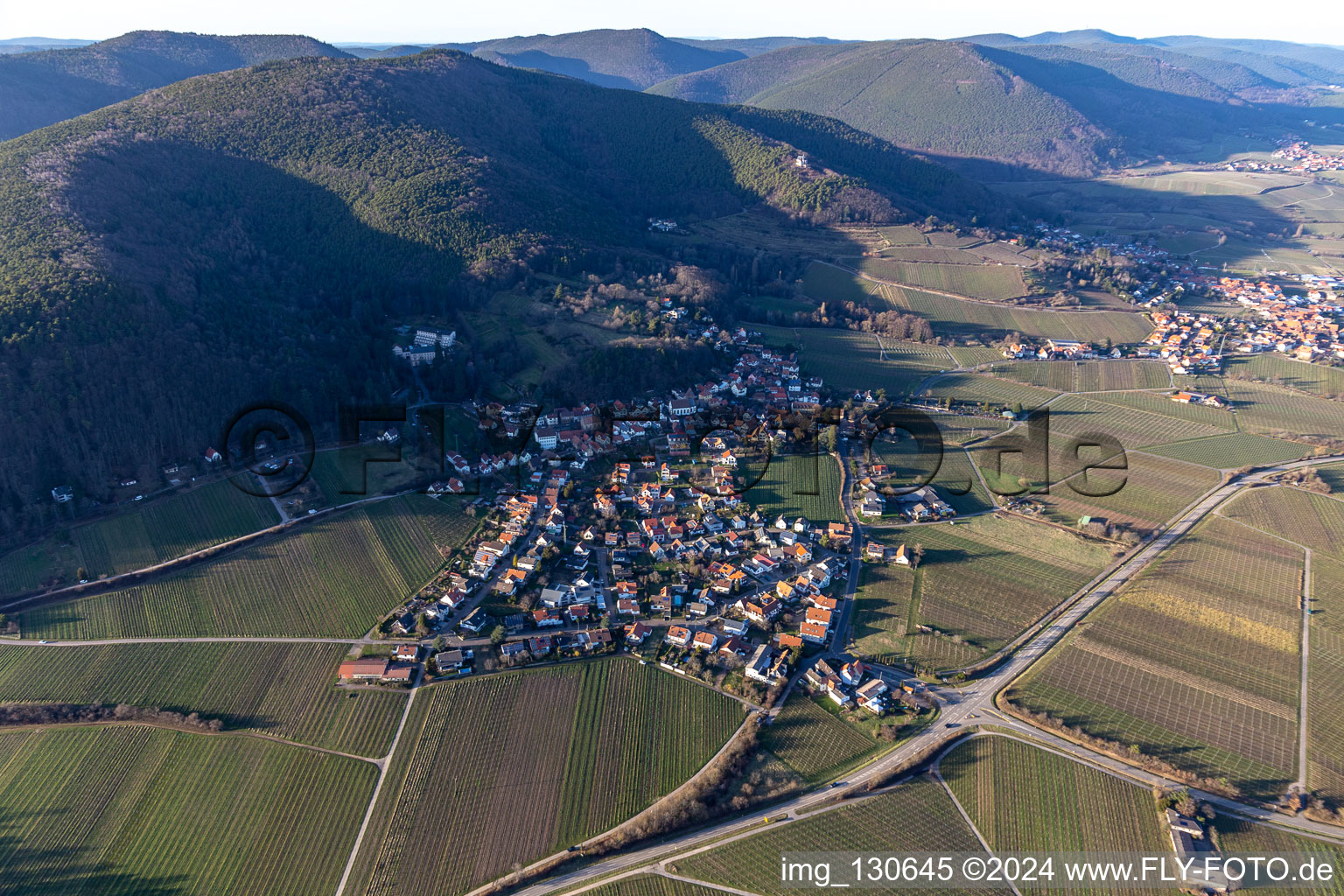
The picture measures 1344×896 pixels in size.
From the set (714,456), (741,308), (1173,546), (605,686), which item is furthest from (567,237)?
(1173,546)

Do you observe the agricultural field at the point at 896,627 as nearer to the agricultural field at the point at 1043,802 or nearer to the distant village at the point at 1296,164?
the agricultural field at the point at 1043,802

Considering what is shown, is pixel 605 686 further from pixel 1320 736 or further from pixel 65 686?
pixel 1320 736

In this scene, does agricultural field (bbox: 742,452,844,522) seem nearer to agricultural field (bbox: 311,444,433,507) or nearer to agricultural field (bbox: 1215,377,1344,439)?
agricultural field (bbox: 311,444,433,507)

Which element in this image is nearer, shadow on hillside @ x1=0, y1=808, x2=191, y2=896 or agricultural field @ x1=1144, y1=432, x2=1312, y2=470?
shadow on hillside @ x1=0, y1=808, x2=191, y2=896

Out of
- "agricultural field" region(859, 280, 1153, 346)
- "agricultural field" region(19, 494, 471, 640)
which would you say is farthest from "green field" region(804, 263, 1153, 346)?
"agricultural field" region(19, 494, 471, 640)

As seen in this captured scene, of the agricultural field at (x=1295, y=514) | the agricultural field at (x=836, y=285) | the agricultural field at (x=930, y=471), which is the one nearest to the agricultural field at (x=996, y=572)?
the agricultural field at (x=930, y=471)
